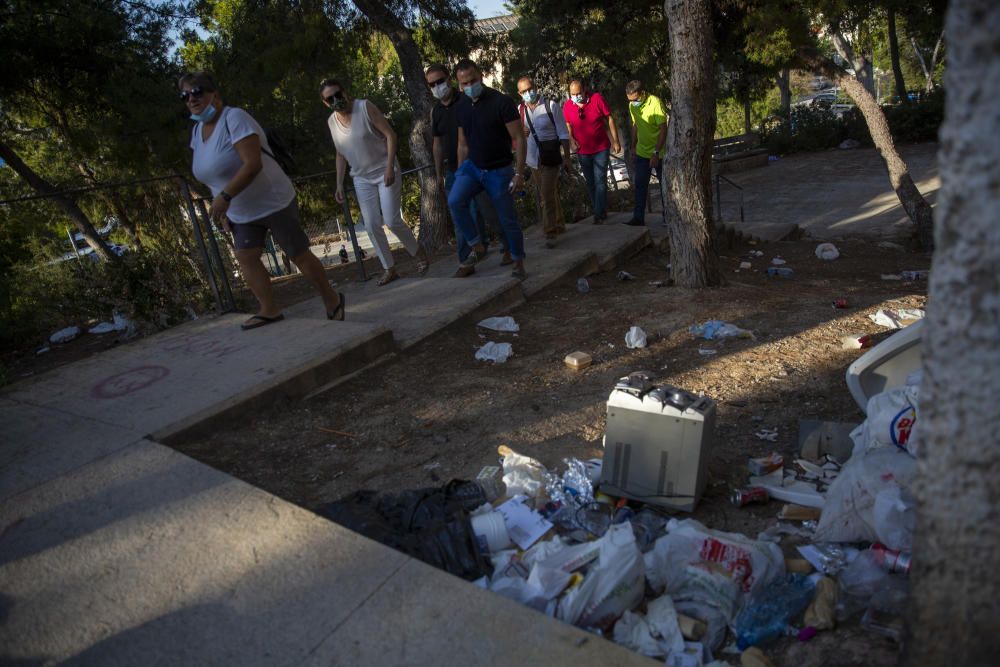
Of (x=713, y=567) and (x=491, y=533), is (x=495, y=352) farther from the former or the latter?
(x=713, y=567)

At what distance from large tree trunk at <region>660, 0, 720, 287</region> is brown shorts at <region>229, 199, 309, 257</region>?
3.03 m

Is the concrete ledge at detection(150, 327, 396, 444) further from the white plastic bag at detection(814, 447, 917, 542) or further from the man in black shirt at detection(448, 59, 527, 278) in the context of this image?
the white plastic bag at detection(814, 447, 917, 542)

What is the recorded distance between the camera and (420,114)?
356 inches

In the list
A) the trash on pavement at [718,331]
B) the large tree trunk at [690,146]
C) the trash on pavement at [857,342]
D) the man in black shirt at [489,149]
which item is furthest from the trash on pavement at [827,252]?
the man in black shirt at [489,149]

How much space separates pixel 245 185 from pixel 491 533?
2.84 m

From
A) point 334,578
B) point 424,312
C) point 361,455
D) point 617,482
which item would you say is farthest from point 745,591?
point 424,312

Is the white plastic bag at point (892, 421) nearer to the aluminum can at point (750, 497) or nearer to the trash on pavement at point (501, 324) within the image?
the aluminum can at point (750, 497)

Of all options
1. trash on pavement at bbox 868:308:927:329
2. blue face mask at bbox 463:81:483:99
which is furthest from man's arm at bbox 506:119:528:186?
trash on pavement at bbox 868:308:927:329

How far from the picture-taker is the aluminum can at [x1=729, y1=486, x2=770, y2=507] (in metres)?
2.68

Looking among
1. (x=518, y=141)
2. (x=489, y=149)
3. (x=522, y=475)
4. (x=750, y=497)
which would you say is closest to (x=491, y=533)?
(x=522, y=475)

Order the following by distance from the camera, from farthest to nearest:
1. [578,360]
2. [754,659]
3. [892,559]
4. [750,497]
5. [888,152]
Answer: [888,152] < [578,360] < [750,497] < [892,559] < [754,659]

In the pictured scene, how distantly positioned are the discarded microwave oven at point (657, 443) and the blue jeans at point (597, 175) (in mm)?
5328

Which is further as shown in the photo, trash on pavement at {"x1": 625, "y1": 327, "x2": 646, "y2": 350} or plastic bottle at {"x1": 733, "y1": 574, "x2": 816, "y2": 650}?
trash on pavement at {"x1": 625, "y1": 327, "x2": 646, "y2": 350}

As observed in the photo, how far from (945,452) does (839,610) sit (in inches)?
37.7
